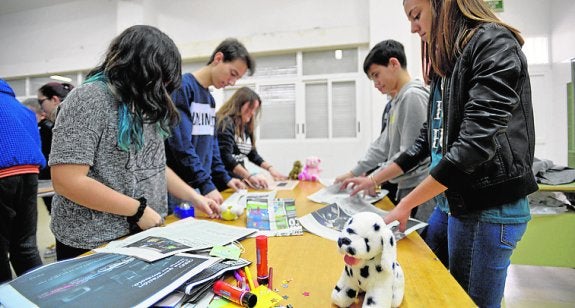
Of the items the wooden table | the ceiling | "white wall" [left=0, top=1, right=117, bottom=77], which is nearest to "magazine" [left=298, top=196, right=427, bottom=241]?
the wooden table

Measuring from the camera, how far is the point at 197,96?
148 centimetres

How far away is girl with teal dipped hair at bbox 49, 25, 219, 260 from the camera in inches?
29.1

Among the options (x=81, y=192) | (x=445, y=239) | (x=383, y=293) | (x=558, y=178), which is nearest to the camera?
(x=383, y=293)

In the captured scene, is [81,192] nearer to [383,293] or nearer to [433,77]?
[383,293]

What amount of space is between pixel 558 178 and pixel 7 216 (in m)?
3.04

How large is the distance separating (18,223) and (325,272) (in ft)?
5.91

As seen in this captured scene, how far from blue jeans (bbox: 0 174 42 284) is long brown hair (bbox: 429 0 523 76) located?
1.93m

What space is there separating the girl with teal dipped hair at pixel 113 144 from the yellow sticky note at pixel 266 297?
0.47 m

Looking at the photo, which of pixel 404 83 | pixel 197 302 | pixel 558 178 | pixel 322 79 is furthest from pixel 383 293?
pixel 322 79

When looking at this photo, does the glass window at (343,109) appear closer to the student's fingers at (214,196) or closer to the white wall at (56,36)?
the student's fingers at (214,196)

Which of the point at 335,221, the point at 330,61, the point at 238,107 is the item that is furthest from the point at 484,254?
the point at 330,61

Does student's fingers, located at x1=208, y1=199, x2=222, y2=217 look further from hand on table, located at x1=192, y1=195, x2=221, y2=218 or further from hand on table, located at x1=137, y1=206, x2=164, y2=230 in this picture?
hand on table, located at x1=137, y1=206, x2=164, y2=230

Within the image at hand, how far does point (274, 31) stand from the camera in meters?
4.04

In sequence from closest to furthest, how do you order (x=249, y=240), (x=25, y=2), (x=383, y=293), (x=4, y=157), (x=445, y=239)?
(x=383, y=293) → (x=249, y=240) → (x=445, y=239) → (x=4, y=157) → (x=25, y=2)
